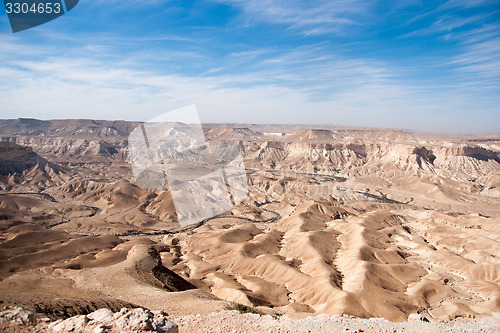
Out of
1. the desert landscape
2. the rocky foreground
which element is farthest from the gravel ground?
the desert landscape

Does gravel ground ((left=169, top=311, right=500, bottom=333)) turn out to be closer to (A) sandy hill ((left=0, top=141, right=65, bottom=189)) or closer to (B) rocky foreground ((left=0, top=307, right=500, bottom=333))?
(B) rocky foreground ((left=0, top=307, right=500, bottom=333))

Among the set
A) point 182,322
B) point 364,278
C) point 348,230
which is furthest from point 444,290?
point 182,322

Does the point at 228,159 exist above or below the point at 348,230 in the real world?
above

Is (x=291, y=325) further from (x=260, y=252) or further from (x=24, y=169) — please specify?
(x=24, y=169)

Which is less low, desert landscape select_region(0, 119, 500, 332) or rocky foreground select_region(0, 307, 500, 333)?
rocky foreground select_region(0, 307, 500, 333)

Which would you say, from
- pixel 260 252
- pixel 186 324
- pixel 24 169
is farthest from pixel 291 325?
pixel 24 169

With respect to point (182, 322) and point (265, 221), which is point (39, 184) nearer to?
point (265, 221)

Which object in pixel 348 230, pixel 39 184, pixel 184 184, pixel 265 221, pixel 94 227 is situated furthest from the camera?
pixel 39 184

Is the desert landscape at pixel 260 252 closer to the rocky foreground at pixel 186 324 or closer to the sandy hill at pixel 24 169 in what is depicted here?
the rocky foreground at pixel 186 324
